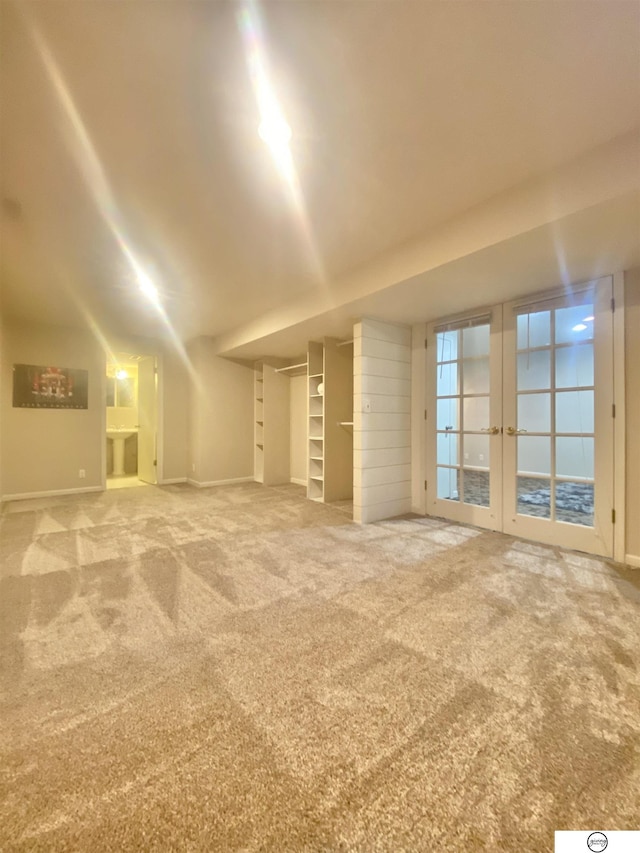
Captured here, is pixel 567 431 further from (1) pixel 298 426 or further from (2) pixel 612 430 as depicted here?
(1) pixel 298 426

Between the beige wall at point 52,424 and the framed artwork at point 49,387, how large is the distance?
0.06 meters

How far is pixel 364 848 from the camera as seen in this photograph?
0.82 metres

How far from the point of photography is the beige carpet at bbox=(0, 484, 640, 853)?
89 cm

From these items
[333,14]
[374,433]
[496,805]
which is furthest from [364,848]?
[374,433]

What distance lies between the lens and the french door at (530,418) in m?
2.69

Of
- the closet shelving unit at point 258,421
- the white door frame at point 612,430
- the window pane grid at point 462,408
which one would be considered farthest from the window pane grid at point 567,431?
the closet shelving unit at point 258,421

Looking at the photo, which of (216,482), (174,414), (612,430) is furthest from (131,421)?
(612,430)

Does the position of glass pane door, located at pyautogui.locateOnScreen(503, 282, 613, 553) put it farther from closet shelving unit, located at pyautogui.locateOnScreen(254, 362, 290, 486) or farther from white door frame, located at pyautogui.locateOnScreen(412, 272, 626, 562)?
closet shelving unit, located at pyautogui.locateOnScreen(254, 362, 290, 486)

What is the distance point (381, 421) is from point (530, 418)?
137 cm

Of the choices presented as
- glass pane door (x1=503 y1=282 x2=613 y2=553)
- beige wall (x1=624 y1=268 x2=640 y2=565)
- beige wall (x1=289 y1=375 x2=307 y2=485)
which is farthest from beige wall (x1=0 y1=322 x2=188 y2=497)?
beige wall (x1=624 y1=268 x2=640 y2=565)

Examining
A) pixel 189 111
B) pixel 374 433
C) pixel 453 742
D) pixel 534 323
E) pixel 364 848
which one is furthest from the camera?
pixel 374 433

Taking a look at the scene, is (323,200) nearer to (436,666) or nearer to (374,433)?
(374,433)

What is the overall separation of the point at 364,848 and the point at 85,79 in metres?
2.70

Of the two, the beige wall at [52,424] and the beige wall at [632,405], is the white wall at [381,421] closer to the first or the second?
the beige wall at [632,405]
